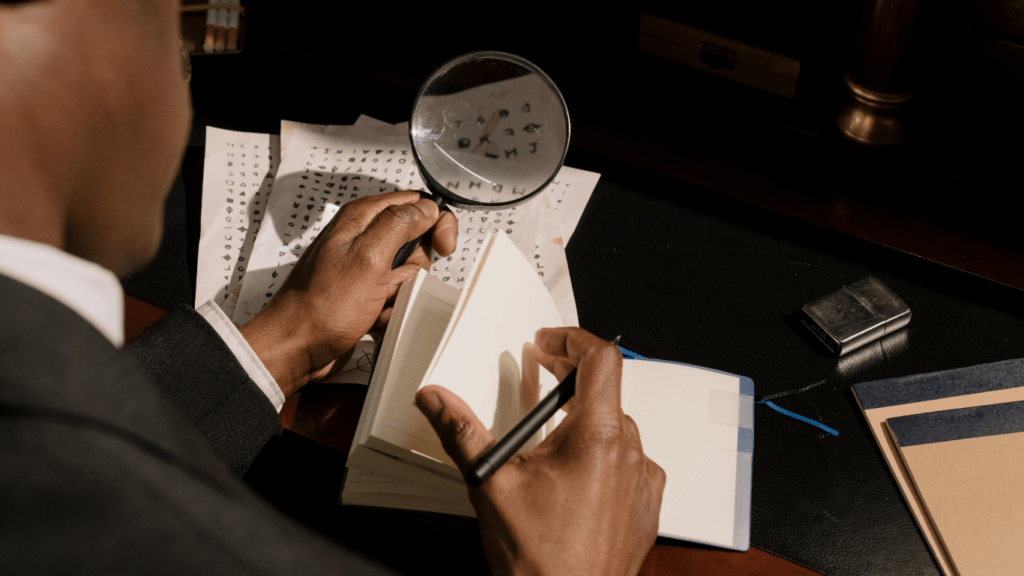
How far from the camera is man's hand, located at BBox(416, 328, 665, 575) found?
2.71ft

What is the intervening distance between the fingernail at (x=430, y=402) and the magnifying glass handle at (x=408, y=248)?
38cm

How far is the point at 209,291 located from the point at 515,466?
617 mm

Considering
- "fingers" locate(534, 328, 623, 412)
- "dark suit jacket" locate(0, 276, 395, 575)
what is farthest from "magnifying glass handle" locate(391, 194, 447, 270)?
"dark suit jacket" locate(0, 276, 395, 575)

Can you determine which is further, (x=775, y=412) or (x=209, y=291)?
(x=209, y=291)

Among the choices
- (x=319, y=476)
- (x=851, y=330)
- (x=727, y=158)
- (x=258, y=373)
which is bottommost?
(x=319, y=476)

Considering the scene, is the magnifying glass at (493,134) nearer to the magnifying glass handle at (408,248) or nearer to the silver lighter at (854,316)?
the magnifying glass handle at (408,248)

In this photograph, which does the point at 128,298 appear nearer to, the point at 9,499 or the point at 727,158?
the point at 9,499

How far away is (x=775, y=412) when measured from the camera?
1.05 meters

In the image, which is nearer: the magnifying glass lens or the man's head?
the man's head

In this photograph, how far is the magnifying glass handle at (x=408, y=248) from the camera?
3.83 feet

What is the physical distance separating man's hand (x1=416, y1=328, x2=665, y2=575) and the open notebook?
49 millimetres

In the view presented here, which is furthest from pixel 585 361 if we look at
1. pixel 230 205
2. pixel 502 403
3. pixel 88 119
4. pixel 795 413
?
pixel 230 205

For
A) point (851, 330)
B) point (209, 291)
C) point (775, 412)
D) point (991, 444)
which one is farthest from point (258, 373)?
point (991, 444)

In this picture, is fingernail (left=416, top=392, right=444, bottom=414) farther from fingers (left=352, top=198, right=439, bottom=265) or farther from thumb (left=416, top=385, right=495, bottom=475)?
fingers (left=352, top=198, right=439, bottom=265)
